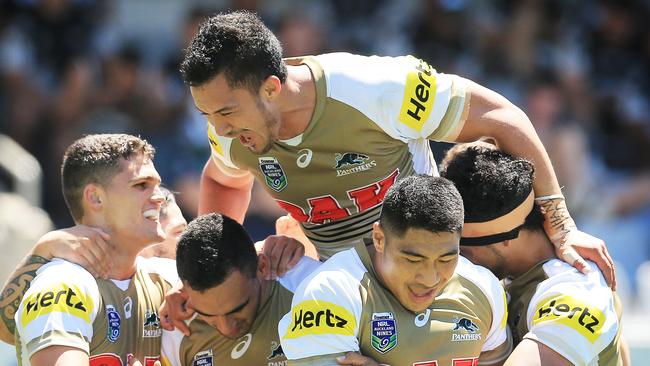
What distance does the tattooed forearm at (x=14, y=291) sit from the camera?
190 inches

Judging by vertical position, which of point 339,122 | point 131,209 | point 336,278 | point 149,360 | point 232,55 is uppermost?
point 232,55

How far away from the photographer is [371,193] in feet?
16.4

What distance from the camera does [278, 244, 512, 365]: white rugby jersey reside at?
420 centimetres

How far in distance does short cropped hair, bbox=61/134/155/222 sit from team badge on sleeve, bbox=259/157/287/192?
536 millimetres

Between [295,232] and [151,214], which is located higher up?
[151,214]

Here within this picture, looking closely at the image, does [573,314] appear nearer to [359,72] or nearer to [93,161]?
[359,72]

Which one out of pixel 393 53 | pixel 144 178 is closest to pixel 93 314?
pixel 144 178

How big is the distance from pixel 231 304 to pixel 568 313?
4.28 ft

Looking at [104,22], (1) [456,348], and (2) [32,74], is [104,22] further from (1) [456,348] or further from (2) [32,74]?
(1) [456,348]

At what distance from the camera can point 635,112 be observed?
1070cm

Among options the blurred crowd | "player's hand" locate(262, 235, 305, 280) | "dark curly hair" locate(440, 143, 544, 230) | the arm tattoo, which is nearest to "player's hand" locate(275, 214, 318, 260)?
"player's hand" locate(262, 235, 305, 280)

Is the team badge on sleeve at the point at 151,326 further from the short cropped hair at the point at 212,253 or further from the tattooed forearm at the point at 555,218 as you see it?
the tattooed forearm at the point at 555,218

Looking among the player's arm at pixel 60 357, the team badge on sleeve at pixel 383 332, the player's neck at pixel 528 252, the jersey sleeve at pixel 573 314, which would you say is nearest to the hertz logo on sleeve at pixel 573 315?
the jersey sleeve at pixel 573 314

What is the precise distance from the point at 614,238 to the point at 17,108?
5270 millimetres
